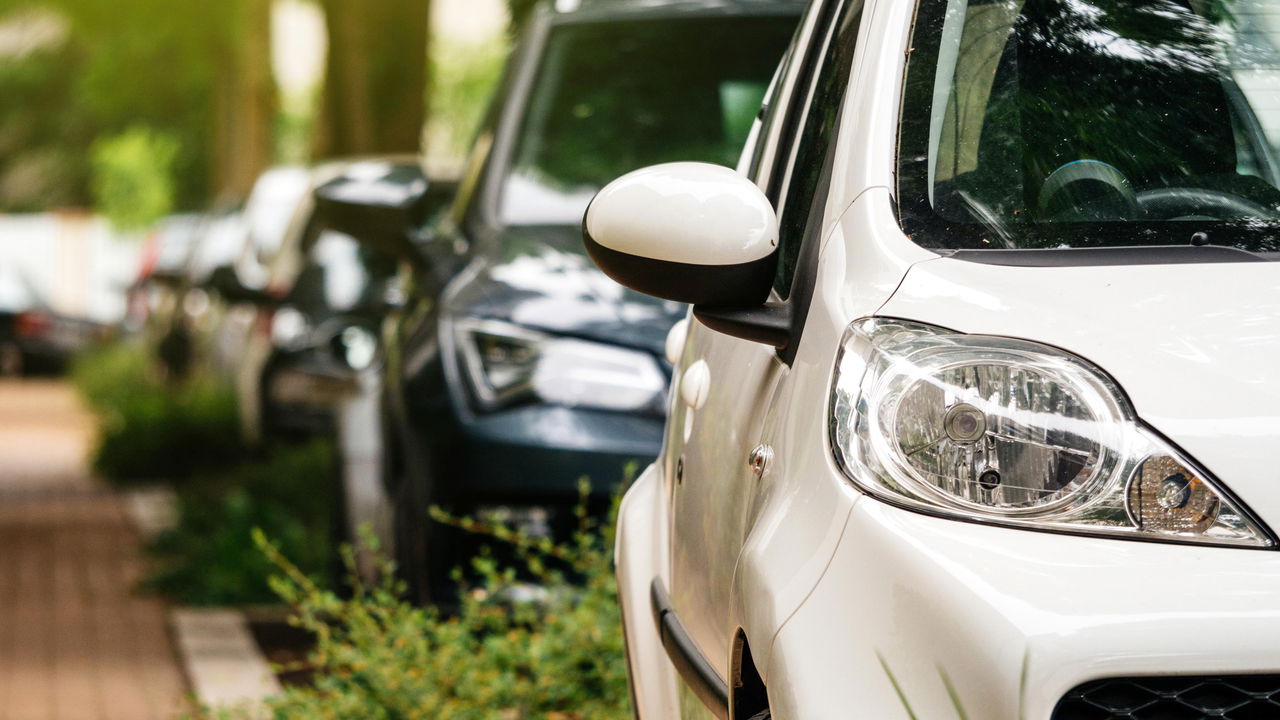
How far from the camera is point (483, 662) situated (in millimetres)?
4141

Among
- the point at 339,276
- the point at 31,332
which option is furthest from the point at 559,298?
the point at 31,332

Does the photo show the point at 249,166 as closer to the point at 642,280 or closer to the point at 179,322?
the point at 179,322

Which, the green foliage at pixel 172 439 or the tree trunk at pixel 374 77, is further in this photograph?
the green foliage at pixel 172 439

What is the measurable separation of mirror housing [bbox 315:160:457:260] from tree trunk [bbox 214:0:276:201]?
14405 mm

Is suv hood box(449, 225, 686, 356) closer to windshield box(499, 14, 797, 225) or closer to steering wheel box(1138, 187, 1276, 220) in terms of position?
windshield box(499, 14, 797, 225)

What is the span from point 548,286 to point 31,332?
24.5 metres

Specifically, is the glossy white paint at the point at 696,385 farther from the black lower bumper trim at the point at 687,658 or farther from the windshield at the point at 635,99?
the windshield at the point at 635,99

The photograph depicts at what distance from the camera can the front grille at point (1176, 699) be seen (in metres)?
1.81

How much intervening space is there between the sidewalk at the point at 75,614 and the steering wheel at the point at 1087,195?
2.89 meters

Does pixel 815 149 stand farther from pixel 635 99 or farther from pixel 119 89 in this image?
pixel 119 89

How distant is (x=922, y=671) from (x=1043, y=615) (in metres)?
0.15

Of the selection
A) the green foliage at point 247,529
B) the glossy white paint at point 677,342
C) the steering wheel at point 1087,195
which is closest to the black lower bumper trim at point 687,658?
the glossy white paint at point 677,342

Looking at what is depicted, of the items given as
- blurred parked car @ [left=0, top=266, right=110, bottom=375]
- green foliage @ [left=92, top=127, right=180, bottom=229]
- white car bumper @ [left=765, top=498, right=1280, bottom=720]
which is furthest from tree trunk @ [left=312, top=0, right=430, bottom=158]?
green foliage @ [left=92, top=127, right=180, bottom=229]

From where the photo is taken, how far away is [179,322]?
648 inches
